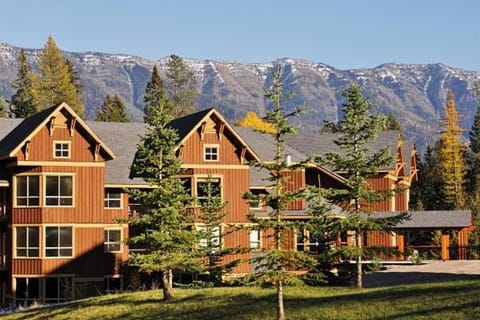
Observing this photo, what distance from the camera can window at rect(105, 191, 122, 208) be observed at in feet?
178

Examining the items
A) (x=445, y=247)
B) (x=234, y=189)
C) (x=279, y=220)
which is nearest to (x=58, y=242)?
(x=234, y=189)

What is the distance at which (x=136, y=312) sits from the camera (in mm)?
39312

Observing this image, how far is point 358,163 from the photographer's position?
42031 mm

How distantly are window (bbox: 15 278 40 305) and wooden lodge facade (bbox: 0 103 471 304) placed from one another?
5cm

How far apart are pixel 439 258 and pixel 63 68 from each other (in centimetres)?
5649

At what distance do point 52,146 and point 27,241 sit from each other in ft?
17.0

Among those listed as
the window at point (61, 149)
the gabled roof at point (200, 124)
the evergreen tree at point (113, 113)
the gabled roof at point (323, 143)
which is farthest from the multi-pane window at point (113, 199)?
the evergreen tree at point (113, 113)

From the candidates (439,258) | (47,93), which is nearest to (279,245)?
(439,258)

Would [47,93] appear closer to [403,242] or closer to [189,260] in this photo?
[403,242]

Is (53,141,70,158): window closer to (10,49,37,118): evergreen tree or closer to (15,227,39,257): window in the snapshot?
(15,227,39,257): window

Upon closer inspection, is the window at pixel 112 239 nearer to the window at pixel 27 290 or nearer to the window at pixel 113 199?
the window at pixel 113 199

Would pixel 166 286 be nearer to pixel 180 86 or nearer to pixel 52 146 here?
pixel 52 146

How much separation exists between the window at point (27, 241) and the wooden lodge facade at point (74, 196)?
5cm

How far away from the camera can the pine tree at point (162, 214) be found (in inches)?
1606
